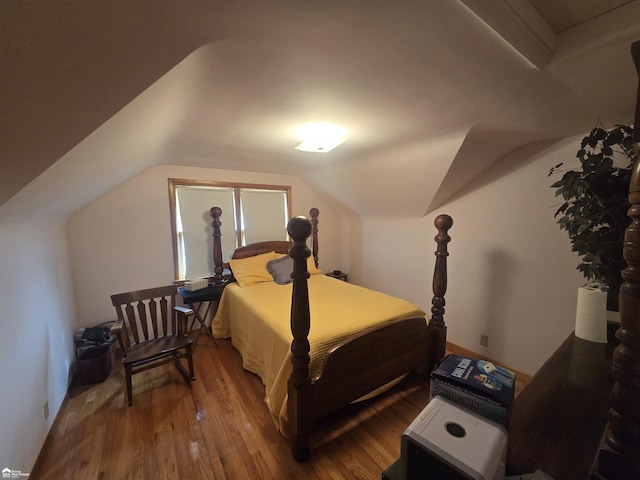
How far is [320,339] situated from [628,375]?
1329 mm

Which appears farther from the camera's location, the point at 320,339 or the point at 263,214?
the point at 263,214

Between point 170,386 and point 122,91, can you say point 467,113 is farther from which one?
point 170,386

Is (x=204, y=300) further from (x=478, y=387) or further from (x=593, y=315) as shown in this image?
(x=593, y=315)

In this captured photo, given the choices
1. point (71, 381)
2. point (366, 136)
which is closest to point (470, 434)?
point (366, 136)

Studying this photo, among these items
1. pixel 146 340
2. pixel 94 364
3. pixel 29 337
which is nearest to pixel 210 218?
pixel 146 340

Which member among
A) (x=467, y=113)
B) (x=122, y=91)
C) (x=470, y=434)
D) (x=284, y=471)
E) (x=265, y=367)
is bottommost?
(x=284, y=471)

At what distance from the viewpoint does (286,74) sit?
1230 millimetres

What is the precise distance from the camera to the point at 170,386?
2156 mm

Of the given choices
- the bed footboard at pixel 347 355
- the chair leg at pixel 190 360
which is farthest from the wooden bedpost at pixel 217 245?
the bed footboard at pixel 347 355

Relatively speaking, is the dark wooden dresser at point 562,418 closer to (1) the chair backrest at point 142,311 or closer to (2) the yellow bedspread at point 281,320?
(2) the yellow bedspread at point 281,320

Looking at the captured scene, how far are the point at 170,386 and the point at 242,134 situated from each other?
7.34ft

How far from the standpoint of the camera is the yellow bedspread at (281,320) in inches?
64.9

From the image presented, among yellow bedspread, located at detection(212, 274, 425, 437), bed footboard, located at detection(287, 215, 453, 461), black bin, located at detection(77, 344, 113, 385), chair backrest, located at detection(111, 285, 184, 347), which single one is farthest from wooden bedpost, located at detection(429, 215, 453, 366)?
black bin, located at detection(77, 344, 113, 385)

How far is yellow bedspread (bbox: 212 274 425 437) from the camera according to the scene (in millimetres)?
1648
